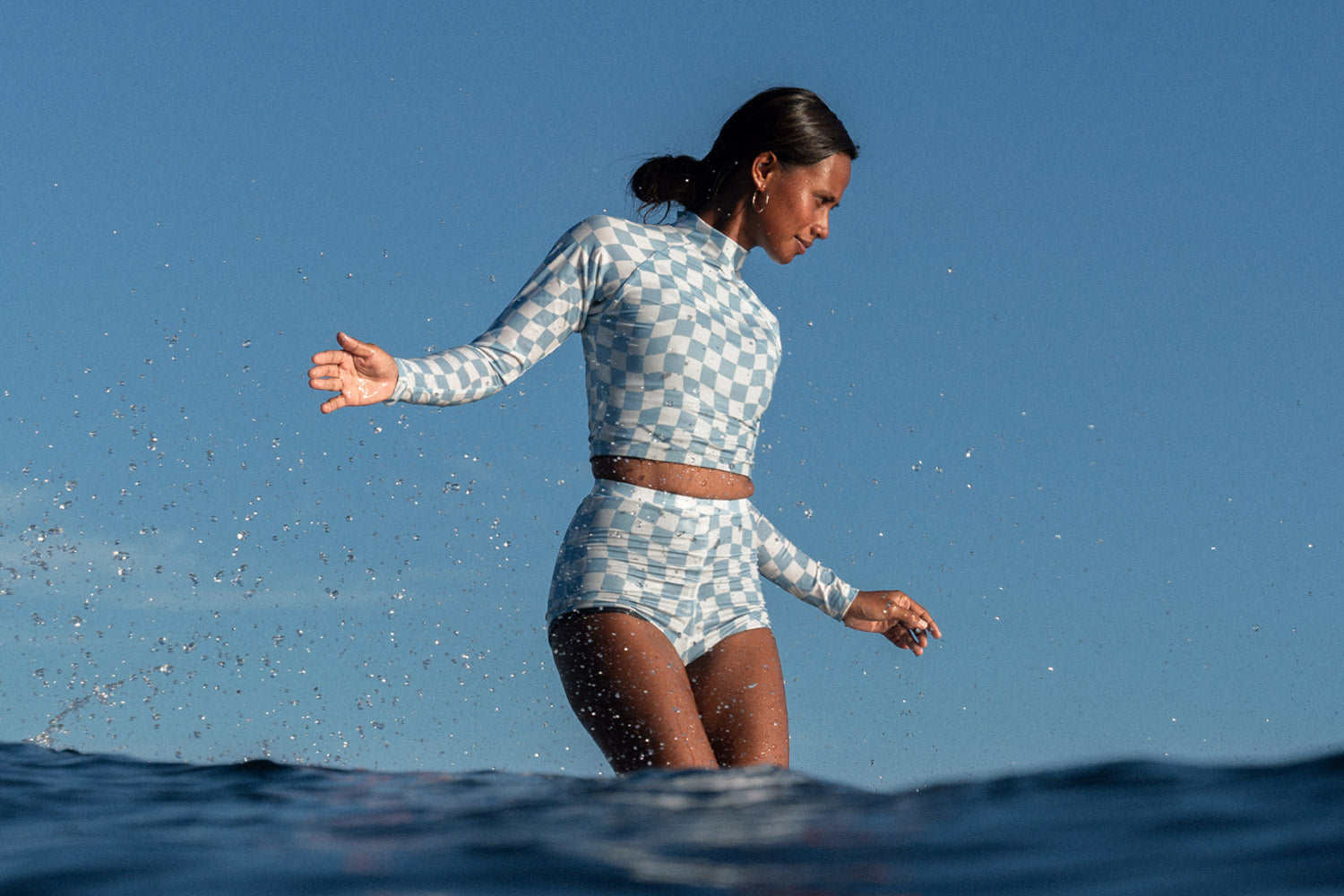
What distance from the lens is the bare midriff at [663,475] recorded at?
10.6ft

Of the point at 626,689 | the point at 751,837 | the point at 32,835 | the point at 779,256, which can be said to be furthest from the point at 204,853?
the point at 779,256

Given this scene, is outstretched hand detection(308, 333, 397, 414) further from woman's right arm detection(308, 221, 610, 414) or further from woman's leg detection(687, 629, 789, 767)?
woman's leg detection(687, 629, 789, 767)

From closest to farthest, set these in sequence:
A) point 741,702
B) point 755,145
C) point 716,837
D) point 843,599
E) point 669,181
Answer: point 716,837 → point 741,702 → point 755,145 → point 669,181 → point 843,599

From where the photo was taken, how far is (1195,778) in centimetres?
220

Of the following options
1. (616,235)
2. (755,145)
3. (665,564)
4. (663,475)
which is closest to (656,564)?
(665,564)

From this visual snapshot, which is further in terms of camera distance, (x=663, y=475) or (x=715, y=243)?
(x=715, y=243)

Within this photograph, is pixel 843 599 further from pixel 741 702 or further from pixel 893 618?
pixel 741 702

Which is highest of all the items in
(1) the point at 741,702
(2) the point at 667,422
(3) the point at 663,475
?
(2) the point at 667,422

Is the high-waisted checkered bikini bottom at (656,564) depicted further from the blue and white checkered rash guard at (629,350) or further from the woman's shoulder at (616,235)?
the woman's shoulder at (616,235)

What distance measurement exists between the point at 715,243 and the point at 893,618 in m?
1.47

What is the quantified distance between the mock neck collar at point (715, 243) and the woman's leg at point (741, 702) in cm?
107

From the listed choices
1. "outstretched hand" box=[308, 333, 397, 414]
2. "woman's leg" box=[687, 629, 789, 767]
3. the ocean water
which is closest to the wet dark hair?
"outstretched hand" box=[308, 333, 397, 414]

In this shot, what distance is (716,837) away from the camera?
1.93 meters

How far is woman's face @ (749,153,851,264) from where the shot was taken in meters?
3.56
